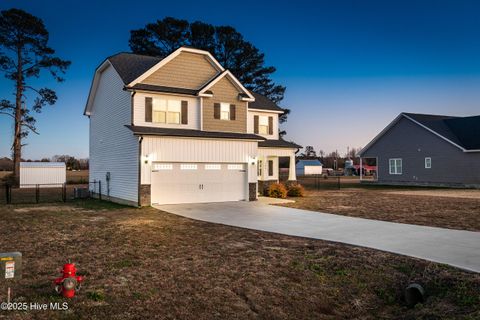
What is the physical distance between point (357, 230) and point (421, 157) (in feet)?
94.4

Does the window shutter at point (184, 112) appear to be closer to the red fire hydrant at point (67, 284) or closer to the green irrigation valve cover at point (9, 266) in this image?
the red fire hydrant at point (67, 284)

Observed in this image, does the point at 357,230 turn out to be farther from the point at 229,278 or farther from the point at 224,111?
the point at 224,111

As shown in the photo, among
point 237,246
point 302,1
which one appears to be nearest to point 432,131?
point 302,1

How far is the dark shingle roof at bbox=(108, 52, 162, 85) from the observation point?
20727 millimetres

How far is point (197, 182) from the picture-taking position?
2055 centimetres

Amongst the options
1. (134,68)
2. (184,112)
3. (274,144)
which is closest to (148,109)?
(184,112)

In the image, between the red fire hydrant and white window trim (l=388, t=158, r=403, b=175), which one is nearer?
the red fire hydrant

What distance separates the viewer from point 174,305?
606 cm

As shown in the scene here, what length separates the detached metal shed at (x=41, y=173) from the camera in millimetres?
36094

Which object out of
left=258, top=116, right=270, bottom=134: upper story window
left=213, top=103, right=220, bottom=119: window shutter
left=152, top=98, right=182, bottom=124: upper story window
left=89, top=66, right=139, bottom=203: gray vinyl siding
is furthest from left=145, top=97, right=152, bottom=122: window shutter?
left=258, top=116, right=270, bottom=134: upper story window

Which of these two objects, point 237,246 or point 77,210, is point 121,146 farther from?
point 237,246

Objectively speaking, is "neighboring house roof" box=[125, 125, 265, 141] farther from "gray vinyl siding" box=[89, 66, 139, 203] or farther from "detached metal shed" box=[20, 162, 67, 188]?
"detached metal shed" box=[20, 162, 67, 188]

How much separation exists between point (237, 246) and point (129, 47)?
132ft

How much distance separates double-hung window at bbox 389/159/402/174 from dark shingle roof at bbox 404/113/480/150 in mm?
4792
